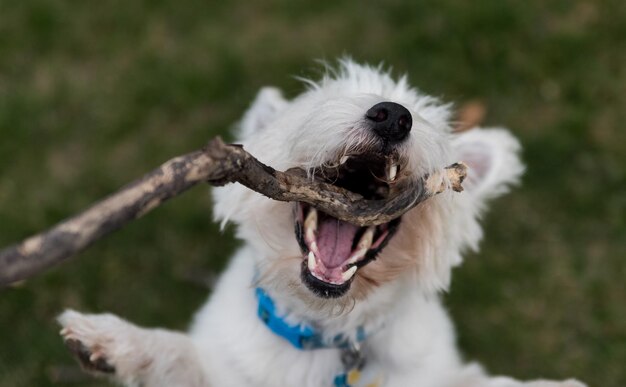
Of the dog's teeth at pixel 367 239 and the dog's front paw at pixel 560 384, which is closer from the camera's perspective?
the dog's teeth at pixel 367 239

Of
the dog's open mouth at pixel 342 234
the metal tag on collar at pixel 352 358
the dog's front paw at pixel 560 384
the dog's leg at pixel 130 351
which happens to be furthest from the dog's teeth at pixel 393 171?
the dog's leg at pixel 130 351

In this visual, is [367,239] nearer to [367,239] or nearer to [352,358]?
[367,239]

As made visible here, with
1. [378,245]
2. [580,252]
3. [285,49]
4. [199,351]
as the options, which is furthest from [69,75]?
[580,252]

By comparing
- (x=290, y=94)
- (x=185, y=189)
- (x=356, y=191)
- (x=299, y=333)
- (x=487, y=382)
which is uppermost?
(x=290, y=94)

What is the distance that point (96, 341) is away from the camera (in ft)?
8.48

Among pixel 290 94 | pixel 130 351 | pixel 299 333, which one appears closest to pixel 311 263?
pixel 299 333

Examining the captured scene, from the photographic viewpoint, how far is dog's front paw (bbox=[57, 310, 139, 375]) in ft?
8.35

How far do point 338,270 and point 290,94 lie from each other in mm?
2747

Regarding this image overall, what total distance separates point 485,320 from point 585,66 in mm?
2288

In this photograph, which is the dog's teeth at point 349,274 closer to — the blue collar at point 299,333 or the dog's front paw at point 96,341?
the blue collar at point 299,333

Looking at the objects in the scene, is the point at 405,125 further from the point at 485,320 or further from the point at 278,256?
the point at 485,320

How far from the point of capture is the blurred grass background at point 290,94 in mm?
4340

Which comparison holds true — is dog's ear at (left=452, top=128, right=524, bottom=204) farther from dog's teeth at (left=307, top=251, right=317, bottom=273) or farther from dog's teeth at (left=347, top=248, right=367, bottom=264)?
dog's teeth at (left=307, top=251, right=317, bottom=273)

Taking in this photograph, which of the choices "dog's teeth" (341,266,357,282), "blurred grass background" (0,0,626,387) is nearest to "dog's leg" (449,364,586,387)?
"dog's teeth" (341,266,357,282)
